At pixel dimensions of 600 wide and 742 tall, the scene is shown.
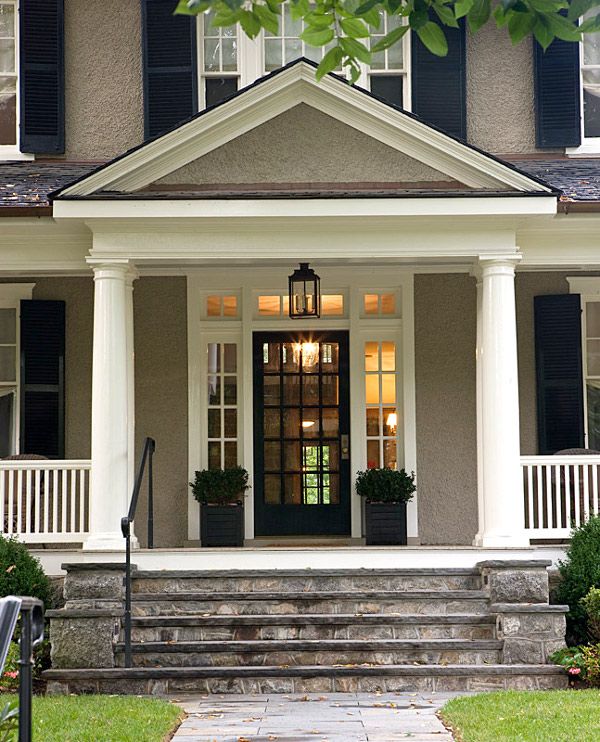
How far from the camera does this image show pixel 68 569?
10414 mm

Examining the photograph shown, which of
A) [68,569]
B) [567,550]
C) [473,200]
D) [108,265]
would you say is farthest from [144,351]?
[567,550]

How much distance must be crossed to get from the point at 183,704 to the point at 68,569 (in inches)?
78.4

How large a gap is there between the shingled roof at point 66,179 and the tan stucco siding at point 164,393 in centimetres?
142

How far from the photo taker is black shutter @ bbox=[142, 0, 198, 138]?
13117 mm

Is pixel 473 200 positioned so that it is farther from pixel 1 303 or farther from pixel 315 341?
pixel 1 303

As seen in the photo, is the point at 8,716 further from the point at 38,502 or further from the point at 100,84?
the point at 100,84

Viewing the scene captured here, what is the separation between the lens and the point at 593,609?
9789 mm

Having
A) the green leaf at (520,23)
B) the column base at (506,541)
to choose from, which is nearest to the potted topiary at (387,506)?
the column base at (506,541)

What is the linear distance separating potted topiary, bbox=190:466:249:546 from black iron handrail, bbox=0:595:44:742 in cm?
745

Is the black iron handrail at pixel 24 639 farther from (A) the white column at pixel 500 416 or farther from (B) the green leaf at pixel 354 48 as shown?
(A) the white column at pixel 500 416

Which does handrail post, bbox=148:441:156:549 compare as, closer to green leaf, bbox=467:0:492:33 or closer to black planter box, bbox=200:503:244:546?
black planter box, bbox=200:503:244:546

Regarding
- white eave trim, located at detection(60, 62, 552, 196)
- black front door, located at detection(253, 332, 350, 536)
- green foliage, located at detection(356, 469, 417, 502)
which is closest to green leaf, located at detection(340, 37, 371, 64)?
white eave trim, located at detection(60, 62, 552, 196)

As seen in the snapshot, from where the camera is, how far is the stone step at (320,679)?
372 inches

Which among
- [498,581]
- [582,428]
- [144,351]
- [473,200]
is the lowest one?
[498,581]
